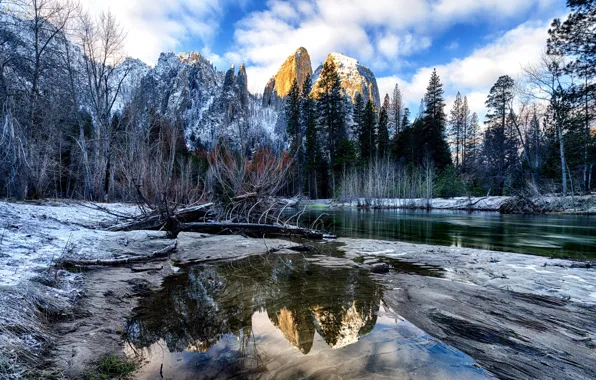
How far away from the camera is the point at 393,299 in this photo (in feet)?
9.72

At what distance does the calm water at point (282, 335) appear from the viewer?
171 cm

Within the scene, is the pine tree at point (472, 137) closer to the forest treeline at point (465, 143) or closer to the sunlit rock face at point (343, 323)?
the forest treeline at point (465, 143)

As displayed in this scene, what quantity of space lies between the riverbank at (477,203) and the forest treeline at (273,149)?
92 cm

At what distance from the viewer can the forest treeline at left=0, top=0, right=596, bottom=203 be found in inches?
302

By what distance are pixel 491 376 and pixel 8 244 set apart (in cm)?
484

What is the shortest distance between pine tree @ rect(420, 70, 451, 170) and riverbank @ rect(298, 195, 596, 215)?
14337mm

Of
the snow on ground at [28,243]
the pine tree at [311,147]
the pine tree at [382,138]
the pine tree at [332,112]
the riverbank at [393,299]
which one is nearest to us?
the riverbank at [393,299]

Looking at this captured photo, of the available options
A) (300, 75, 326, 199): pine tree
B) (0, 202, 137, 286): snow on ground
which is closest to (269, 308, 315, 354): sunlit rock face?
(0, 202, 137, 286): snow on ground

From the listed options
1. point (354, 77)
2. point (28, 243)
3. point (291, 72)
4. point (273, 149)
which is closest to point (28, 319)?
point (28, 243)

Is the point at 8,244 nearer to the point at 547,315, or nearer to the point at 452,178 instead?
the point at 547,315

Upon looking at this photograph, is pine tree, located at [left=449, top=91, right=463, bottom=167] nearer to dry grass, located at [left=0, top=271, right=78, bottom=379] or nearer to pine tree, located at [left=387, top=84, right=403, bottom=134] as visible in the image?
pine tree, located at [left=387, top=84, right=403, bottom=134]

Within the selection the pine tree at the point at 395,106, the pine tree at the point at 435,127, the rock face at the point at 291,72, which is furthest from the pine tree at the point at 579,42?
the rock face at the point at 291,72

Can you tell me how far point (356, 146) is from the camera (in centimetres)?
3922

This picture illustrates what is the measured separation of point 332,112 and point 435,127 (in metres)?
14.2
